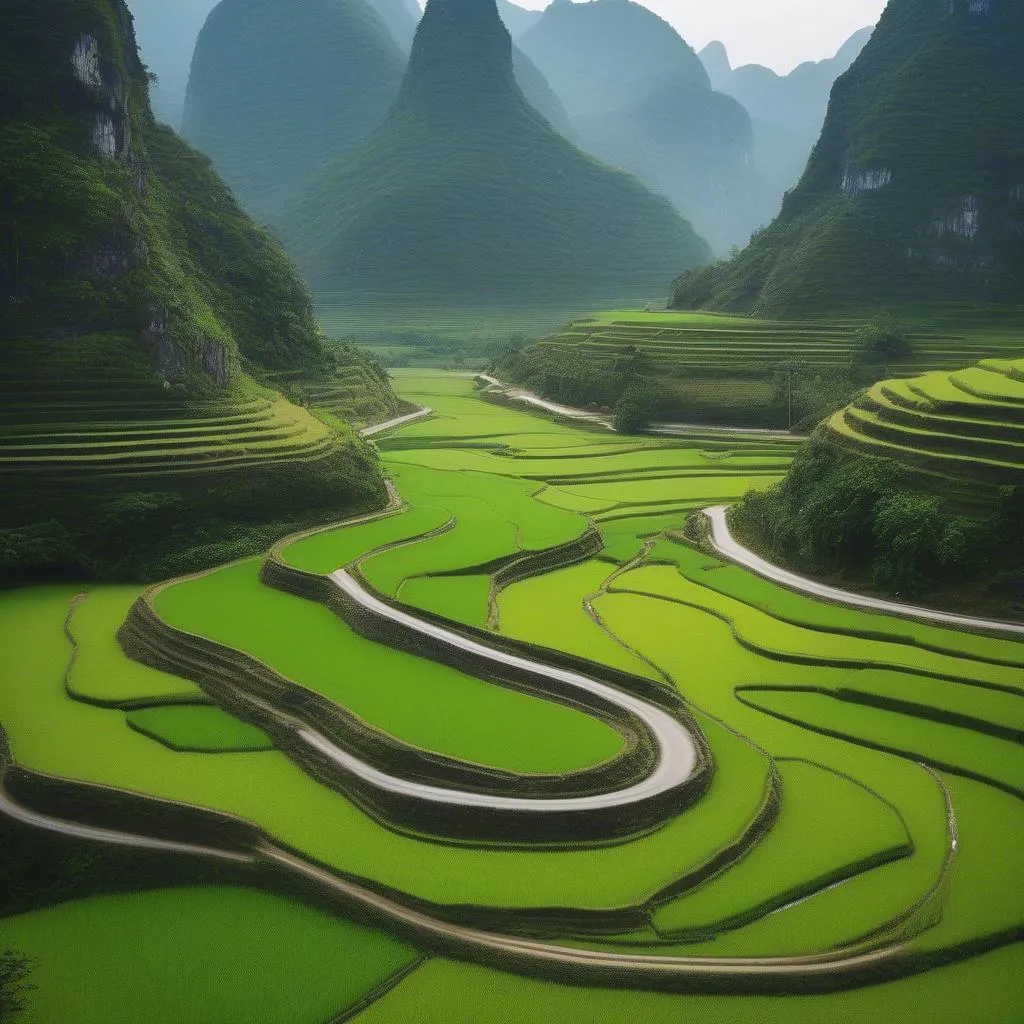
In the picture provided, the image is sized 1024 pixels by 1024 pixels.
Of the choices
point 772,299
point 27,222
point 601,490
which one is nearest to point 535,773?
point 601,490

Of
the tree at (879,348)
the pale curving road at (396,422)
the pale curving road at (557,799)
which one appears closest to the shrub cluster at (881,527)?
the pale curving road at (557,799)

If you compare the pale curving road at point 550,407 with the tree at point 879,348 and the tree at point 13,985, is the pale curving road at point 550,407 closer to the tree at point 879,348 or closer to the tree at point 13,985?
the tree at point 879,348

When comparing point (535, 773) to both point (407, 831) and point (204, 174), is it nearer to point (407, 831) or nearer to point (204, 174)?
point (407, 831)

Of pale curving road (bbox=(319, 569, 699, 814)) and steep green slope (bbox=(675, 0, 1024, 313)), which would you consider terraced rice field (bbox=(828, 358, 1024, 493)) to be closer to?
pale curving road (bbox=(319, 569, 699, 814))

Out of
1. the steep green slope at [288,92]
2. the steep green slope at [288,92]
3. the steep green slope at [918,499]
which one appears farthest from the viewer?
A: the steep green slope at [288,92]

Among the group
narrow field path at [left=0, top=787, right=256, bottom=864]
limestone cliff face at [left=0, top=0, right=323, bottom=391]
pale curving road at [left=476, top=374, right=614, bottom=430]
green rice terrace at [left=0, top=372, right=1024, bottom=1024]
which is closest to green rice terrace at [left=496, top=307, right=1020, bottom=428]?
pale curving road at [left=476, top=374, right=614, bottom=430]
